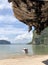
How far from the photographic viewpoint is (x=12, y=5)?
1286 centimetres

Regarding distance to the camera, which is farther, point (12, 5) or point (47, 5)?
point (12, 5)

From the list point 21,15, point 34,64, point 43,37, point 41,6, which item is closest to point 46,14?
point 41,6

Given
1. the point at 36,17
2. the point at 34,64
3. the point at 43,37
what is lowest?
the point at 34,64

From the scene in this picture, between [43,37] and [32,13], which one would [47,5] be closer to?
[32,13]

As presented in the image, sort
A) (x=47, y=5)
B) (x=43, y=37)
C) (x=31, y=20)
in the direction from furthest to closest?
(x=43, y=37) → (x=31, y=20) → (x=47, y=5)

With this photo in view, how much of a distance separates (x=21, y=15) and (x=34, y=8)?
3.21ft

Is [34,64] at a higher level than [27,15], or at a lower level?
lower

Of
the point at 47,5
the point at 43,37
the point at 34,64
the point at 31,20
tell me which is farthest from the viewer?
the point at 43,37

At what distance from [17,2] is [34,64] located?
5825 mm

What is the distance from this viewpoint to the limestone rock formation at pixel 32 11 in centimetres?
1202

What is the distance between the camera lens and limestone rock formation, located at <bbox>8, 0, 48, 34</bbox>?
39.4 feet

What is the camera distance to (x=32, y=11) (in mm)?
12156

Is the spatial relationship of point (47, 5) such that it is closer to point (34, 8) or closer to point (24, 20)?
point (34, 8)

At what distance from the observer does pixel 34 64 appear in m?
17.0
